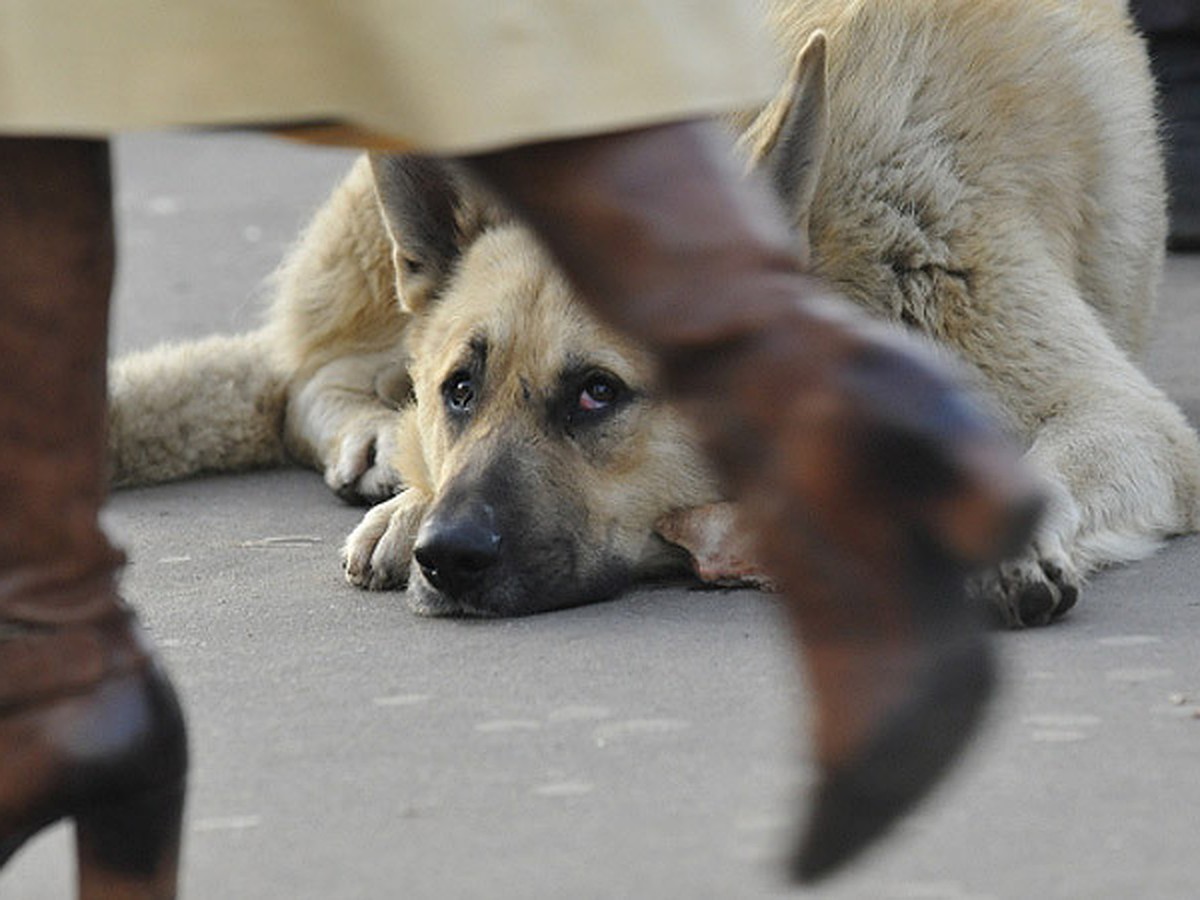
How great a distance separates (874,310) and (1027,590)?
85 centimetres

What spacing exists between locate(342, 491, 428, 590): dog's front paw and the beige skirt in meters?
2.36

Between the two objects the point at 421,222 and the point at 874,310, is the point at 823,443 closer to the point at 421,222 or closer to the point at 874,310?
the point at 874,310

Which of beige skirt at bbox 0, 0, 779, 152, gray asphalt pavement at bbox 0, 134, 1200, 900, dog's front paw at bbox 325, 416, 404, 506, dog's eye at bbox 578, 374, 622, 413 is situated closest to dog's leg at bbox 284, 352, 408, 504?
dog's front paw at bbox 325, 416, 404, 506

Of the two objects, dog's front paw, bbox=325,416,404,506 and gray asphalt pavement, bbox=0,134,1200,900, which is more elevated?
gray asphalt pavement, bbox=0,134,1200,900

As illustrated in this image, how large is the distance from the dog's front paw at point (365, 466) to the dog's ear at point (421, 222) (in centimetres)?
42

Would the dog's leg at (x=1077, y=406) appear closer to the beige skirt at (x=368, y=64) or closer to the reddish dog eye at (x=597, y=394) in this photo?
the reddish dog eye at (x=597, y=394)

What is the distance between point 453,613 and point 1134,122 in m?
2.01

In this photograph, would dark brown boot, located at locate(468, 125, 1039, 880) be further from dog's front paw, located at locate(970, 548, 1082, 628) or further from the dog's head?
the dog's head

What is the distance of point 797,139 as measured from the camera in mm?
3885

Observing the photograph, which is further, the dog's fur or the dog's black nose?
the dog's fur

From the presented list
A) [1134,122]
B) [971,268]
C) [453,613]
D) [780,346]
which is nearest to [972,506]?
[780,346]

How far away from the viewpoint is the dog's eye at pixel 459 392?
4.02 m

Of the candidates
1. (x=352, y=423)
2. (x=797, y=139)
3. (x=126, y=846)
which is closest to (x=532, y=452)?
(x=797, y=139)

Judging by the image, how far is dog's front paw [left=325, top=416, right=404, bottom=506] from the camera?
4730mm
